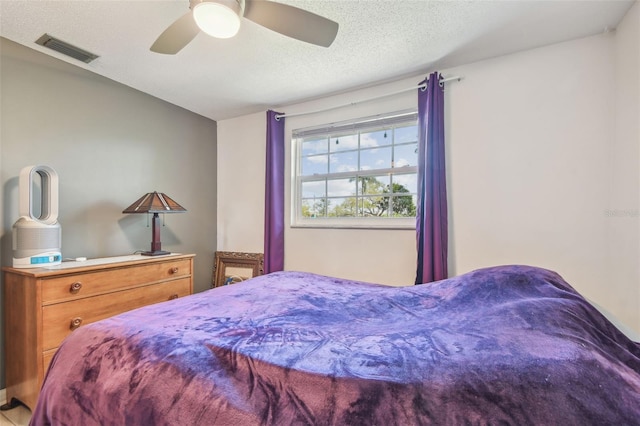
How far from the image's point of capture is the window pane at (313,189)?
293 centimetres

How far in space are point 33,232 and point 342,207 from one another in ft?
7.70

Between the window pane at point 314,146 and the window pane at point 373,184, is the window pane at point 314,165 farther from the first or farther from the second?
the window pane at point 373,184

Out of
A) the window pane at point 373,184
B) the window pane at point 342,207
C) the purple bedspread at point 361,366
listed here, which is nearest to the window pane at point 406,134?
the window pane at point 373,184

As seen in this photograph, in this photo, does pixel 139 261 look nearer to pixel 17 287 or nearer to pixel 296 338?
pixel 17 287

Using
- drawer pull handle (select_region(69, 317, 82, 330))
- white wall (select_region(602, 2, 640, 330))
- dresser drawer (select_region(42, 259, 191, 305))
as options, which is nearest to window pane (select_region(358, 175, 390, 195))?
white wall (select_region(602, 2, 640, 330))

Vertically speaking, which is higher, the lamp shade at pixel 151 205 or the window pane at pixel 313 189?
the window pane at pixel 313 189

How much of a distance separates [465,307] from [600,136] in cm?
169

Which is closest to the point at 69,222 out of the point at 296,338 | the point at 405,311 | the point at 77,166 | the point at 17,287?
the point at 77,166

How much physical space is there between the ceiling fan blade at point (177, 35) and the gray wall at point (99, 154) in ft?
3.79

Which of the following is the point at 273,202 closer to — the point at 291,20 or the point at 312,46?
the point at 312,46

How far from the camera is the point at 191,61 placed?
2.11 m

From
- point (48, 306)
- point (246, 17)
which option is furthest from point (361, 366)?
point (48, 306)

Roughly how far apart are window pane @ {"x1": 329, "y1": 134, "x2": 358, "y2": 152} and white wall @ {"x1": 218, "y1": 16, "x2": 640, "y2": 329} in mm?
349

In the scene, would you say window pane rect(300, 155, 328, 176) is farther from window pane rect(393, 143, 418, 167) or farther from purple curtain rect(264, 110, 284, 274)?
window pane rect(393, 143, 418, 167)
